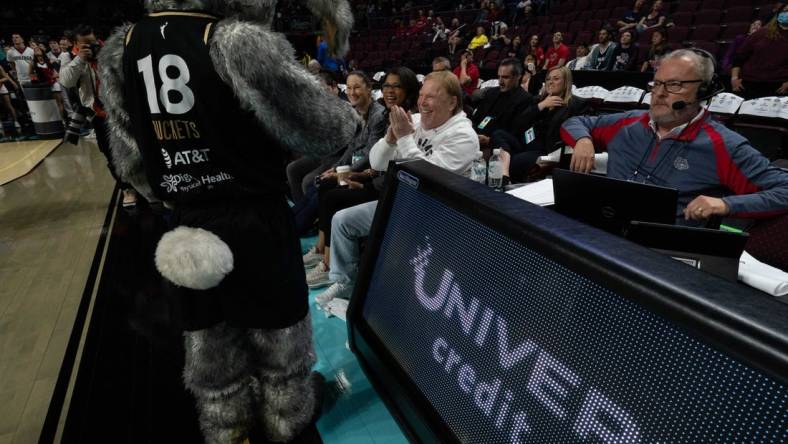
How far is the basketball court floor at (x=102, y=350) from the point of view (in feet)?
6.14

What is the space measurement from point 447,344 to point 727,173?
1.80m

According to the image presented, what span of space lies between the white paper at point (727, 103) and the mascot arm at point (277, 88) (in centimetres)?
544

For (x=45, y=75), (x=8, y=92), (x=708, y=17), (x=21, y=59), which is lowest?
(x=8, y=92)

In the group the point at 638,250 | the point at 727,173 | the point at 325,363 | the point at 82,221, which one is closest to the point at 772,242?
the point at 727,173

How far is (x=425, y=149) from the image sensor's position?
2.64m

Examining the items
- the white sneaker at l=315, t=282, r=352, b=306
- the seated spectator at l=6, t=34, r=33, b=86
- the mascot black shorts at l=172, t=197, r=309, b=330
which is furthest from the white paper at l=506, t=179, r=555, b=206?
the seated spectator at l=6, t=34, r=33, b=86

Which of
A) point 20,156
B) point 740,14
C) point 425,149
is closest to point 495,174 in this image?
point 425,149

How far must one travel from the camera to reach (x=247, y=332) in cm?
161

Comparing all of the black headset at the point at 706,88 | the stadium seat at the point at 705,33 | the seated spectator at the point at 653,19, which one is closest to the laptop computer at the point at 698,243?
the black headset at the point at 706,88

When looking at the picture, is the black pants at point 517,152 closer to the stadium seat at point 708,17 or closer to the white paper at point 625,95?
the white paper at point 625,95

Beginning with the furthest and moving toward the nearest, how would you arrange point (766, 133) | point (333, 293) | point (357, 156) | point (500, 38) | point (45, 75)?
point (500, 38) → point (45, 75) → point (766, 133) → point (357, 156) → point (333, 293)

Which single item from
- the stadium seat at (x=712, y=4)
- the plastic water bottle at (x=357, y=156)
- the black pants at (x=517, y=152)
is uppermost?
the stadium seat at (x=712, y=4)

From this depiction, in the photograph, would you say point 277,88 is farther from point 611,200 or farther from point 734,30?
point 734,30

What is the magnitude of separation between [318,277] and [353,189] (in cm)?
66
